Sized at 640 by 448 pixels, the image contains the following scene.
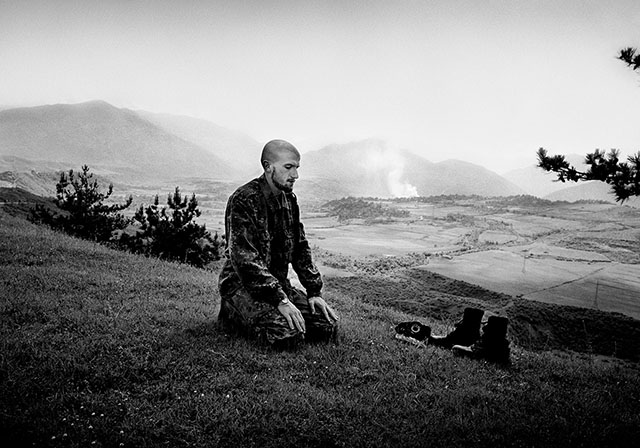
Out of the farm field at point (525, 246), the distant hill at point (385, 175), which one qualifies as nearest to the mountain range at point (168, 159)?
the distant hill at point (385, 175)

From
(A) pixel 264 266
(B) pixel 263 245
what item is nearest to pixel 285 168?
(B) pixel 263 245

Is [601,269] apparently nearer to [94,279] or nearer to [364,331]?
[364,331]

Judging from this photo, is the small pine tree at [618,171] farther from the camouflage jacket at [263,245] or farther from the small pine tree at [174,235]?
the small pine tree at [174,235]

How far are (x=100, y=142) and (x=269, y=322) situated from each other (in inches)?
4206

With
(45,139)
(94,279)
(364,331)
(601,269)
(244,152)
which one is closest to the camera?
(364,331)

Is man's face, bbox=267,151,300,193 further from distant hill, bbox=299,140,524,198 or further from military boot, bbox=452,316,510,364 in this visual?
distant hill, bbox=299,140,524,198

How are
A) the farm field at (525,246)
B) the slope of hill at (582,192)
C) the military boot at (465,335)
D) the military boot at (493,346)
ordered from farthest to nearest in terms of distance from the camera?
the slope of hill at (582,192), the farm field at (525,246), the military boot at (465,335), the military boot at (493,346)

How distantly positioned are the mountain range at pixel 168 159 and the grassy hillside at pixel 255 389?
91.2 feet

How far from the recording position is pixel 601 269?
1170 centimetres

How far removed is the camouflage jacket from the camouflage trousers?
0.13m

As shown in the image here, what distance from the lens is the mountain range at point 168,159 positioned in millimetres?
51028

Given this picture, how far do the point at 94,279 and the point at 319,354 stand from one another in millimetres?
4589

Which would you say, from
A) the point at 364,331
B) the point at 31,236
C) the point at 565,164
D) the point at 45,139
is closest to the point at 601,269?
the point at 565,164

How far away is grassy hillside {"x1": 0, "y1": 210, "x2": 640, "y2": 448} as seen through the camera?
9.32 ft
